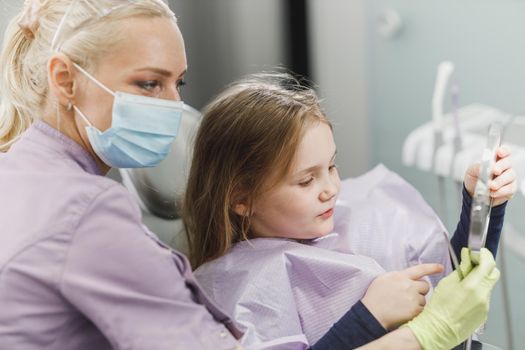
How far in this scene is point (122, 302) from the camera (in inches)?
40.5

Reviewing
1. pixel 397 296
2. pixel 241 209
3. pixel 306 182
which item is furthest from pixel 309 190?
pixel 397 296

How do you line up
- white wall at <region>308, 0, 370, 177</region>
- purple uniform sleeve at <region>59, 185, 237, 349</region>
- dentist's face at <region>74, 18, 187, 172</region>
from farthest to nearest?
white wall at <region>308, 0, 370, 177</region>
dentist's face at <region>74, 18, 187, 172</region>
purple uniform sleeve at <region>59, 185, 237, 349</region>

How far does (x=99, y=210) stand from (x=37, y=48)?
34 centimetres

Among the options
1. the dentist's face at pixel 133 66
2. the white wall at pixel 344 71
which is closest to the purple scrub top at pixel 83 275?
the dentist's face at pixel 133 66

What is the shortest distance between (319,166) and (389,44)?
1.34m

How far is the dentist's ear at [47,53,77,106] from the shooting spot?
3.73 ft

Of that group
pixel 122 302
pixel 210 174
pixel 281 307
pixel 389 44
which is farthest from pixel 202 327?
pixel 389 44

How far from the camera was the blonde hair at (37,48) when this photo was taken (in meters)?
1.13

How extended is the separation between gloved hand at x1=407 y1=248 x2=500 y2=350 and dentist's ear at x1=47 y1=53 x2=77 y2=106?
25.7 inches

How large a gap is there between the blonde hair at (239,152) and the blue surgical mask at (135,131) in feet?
0.60

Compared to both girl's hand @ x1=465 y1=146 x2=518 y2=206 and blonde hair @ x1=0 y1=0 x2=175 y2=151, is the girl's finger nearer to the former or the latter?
girl's hand @ x1=465 y1=146 x2=518 y2=206

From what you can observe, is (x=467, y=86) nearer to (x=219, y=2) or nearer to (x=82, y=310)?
(x=219, y=2)

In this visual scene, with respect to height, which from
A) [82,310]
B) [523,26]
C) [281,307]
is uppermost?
[523,26]

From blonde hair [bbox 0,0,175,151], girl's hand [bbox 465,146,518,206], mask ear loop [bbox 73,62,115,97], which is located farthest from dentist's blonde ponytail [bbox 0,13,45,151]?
girl's hand [bbox 465,146,518,206]
